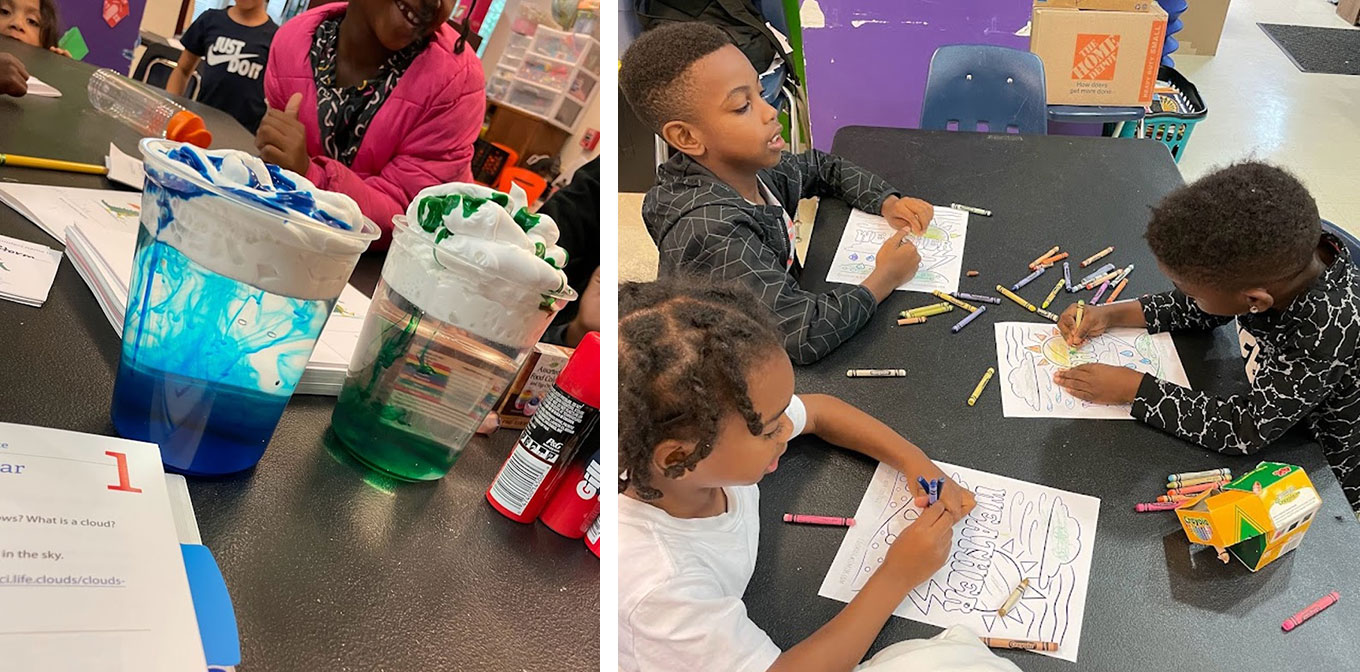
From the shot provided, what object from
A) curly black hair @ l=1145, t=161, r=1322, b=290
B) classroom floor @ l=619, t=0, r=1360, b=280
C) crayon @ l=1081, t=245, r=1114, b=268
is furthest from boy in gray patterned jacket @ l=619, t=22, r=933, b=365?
classroom floor @ l=619, t=0, r=1360, b=280

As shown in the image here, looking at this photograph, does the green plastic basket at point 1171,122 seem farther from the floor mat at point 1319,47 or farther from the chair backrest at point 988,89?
the floor mat at point 1319,47

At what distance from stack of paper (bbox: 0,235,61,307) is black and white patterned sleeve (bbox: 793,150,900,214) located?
105 cm

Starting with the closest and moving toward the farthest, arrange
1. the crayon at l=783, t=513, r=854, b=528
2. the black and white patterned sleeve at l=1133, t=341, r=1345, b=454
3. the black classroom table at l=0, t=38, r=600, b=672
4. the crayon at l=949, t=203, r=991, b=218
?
the black classroom table at l=0, t=38, r=600, b=672 < the crayon at l=783, t=513, r=854, b=528 < the black and white patterned sleeve at l=1133, t=341, r=1345, b=454 < the crayon at l=949, t=203, r=991, b=218

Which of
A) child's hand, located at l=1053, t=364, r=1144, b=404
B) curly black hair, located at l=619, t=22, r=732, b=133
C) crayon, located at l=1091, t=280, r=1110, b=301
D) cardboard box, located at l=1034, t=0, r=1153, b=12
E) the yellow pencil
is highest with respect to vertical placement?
cardboard box, located at l=1034, t=0, r=1153, b=12

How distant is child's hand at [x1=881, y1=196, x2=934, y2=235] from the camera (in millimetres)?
1470

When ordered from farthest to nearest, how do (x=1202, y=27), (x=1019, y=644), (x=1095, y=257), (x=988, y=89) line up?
(x=1202, y=27), (x=988, y=89), (x=1095, y=257), (x=1019, y=644)

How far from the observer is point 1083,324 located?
4.13ft

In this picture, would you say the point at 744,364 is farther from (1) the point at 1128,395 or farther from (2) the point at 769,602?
(1) the point at 1128,395

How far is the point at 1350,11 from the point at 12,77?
5161 millimetres

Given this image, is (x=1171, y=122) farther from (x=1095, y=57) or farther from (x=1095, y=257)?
(x=1095, y=257)

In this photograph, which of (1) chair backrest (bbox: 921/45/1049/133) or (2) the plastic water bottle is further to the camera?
(1) chair backrest (bbox: 921/45/1049/133)

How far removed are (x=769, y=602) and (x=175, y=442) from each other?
50 cm

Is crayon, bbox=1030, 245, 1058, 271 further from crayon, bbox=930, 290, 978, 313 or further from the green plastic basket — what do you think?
the green plastic basket

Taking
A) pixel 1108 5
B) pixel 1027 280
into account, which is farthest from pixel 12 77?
pixel 1108 5
